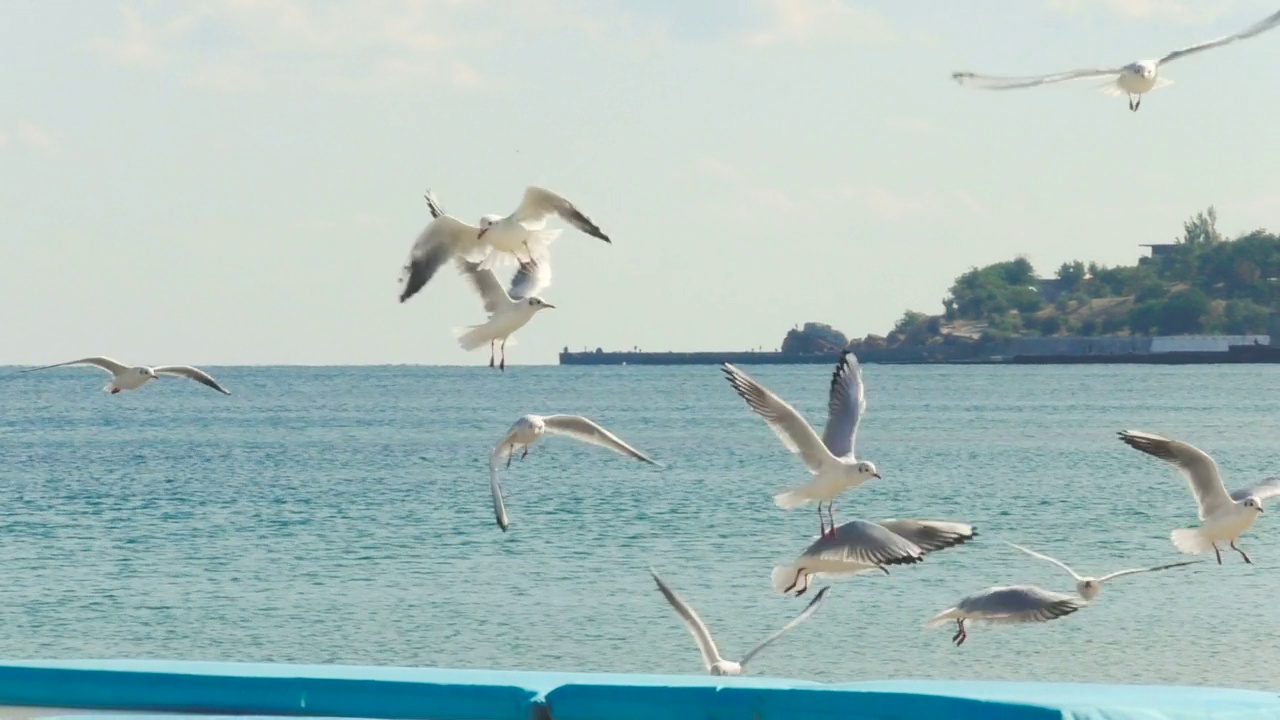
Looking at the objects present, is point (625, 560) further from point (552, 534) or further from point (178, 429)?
point (178, 429)

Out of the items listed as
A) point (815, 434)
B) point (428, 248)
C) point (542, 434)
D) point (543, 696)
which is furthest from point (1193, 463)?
point (543, 696)

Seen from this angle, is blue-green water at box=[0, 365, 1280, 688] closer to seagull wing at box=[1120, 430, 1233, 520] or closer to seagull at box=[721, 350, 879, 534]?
seagull wing at box=[1120, 430, 1233, 520]

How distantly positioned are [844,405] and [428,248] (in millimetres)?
2237

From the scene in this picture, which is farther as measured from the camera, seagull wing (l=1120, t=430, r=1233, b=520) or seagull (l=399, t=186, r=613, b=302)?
seagull wing (l=1120, t=430, r=1233, b=520)

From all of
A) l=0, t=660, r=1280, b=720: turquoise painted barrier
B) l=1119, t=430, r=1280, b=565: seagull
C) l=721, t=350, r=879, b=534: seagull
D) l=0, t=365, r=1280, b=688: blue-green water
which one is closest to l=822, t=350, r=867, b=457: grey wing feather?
l=721, t=350, r=879, b=534: seagull

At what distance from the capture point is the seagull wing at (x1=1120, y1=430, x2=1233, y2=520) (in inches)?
402

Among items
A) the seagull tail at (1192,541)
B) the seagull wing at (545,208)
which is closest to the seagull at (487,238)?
the seagull wing at (545,208)

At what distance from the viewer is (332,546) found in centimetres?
2991

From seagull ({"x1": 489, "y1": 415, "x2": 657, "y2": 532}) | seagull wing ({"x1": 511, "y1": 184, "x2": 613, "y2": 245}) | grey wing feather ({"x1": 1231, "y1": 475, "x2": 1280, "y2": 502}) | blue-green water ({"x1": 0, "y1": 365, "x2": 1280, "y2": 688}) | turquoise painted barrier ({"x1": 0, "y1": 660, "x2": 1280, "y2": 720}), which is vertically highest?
seagull wing ({"x1": 511, "y1": 184, "x2": 613, "y2": 245})

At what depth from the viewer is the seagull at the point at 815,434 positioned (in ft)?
31.5

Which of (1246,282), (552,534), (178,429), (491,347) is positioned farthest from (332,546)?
(1246,282)

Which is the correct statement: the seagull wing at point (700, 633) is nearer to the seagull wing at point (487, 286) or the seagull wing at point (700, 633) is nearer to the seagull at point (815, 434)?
the seagull at point (815, 434)

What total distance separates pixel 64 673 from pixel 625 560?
65.4 feet

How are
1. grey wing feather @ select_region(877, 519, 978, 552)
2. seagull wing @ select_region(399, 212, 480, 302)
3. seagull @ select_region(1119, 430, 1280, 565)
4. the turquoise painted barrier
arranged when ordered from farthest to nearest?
seagull @ select_region(1119, 430, 1280, 565), seagull wing @ select_region(399, 212, 480, 302), grey wing feather @ select_region(877, 519, 978, 552), the turquoise painted barrier
